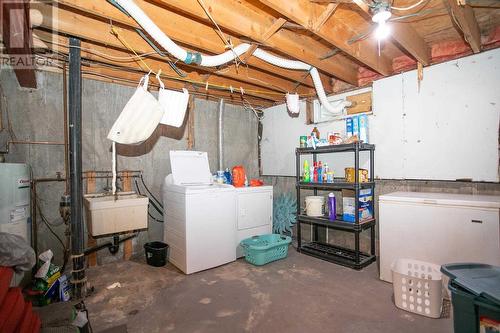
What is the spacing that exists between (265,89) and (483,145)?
2.46m

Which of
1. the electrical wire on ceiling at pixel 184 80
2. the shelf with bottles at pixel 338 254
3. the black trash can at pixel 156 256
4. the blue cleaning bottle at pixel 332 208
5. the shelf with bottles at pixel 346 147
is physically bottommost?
the shelf with bottles at pixel 338 254

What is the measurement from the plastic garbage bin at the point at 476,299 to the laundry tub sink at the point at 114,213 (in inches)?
105

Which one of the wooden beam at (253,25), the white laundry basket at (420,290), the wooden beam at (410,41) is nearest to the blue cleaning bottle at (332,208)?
the white laundry basket at (420,290)

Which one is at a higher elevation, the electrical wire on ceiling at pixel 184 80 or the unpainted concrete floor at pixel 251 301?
the electrical wire on ceiling at pixel 184 80

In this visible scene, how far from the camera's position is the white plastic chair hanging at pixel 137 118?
2.21 m

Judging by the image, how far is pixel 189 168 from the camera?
10.7 ft

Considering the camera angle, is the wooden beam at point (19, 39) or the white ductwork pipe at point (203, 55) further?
the white ductwork pipe at point (203, 55)

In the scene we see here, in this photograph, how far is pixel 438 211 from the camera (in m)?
2.10

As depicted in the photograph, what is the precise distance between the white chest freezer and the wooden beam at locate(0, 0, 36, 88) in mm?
3055

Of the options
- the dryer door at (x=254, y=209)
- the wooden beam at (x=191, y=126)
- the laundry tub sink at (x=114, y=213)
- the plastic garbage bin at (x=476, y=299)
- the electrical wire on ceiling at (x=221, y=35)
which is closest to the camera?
the plastic garbage bin at (x=476, y=299)

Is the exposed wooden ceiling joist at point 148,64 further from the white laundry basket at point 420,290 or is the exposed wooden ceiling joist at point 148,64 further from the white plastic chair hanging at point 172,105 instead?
the white laundry basket at point 420,290

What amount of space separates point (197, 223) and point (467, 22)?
2.89 m

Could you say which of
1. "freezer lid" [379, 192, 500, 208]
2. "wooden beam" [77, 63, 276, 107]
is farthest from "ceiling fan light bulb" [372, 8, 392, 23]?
"wooden beam" [77, 63, 276, 107]

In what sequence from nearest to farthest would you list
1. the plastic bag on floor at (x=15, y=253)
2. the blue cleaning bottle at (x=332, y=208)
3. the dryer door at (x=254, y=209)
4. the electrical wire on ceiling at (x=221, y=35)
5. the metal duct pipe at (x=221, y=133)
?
the plastic bag on floor at (x=15, y=253) < the electrical wire on ceiling at (x=221, y=35) < the blue cleaning bottle at (x=332, y=208) < the dryer door at (x=254, y=209) < the metal duct pipe at (x=221, y=133)
